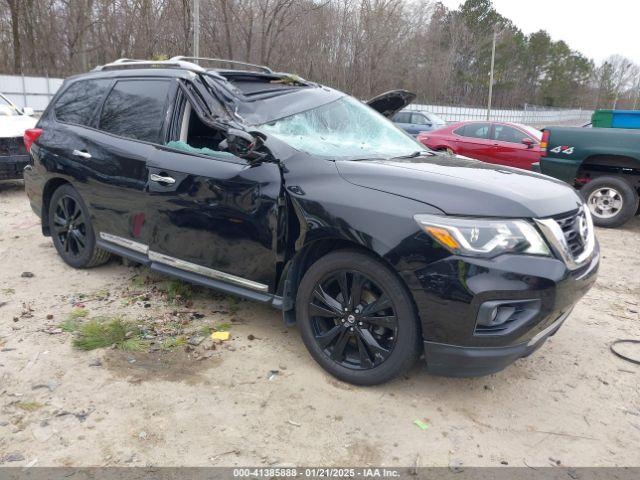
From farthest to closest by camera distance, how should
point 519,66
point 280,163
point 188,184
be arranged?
1. point 519,66
2. point 188,184
3. point 280,163

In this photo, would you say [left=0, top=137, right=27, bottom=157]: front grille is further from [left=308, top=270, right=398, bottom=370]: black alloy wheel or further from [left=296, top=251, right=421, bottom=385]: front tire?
[left=308, top=270, right=398, bottom=370]: black alloy wheel

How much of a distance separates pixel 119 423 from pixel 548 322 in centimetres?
234

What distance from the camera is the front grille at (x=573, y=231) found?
288 cm

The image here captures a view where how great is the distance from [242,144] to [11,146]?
22.1 feet

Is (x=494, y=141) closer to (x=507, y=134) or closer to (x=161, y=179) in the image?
(x=507, y=134)

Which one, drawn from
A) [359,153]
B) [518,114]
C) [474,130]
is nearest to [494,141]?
[474,130]

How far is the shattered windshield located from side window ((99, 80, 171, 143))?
100cm

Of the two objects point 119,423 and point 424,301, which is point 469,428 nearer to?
point 424,301

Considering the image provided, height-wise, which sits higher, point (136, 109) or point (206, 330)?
point (136, 109)

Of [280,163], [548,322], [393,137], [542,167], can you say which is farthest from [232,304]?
[542,167]

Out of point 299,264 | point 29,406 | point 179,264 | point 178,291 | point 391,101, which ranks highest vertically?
point 391,101

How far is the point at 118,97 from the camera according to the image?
4.49 m

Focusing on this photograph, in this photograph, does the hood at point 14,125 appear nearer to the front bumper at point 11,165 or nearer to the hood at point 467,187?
the front bumper at point 11,165

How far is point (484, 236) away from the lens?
2.64 meters
